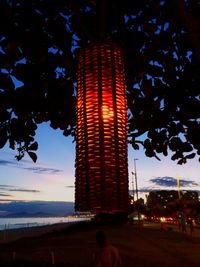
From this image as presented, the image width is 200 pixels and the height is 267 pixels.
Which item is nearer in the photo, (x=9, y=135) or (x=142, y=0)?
(x=142, y=0)

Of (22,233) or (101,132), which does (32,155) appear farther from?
(22,233)

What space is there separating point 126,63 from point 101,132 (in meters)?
2.16

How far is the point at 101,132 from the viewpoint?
3.91 meters

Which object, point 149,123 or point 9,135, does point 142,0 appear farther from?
point 9,135

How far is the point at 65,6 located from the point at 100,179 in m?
2.94

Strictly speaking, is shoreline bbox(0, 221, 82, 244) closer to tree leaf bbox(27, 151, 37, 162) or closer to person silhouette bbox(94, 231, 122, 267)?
person silhouette bbox(94, 231, 122, 267)

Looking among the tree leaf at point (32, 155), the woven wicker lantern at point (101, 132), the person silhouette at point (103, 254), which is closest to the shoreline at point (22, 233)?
the person silhouette at point (103, 254)

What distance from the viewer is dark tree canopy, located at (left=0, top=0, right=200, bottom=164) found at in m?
5.20

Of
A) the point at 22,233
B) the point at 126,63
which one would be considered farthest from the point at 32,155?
the point at 22,233

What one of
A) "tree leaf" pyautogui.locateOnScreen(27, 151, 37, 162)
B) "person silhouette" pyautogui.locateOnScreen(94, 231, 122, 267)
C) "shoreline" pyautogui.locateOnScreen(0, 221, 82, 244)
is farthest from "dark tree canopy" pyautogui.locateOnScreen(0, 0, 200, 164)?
"shoreline" pyautogui.locateOnScreen(0, 221, 82, 244)

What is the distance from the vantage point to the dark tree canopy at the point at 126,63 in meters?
5.20

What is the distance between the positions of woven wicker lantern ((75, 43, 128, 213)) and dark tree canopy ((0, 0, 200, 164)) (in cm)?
70

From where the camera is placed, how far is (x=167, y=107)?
20.9ft

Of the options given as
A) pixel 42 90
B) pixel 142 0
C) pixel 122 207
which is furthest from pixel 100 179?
pixel 142 0
